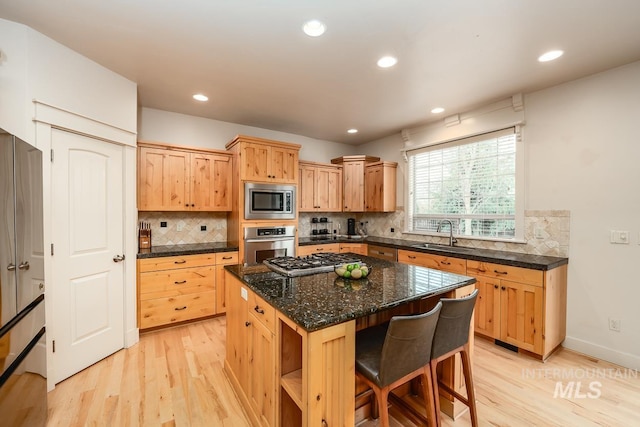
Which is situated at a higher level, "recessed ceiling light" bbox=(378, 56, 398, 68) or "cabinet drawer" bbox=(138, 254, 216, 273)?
"recessed ceiling light" bbox=(378, 56, 398, 68)

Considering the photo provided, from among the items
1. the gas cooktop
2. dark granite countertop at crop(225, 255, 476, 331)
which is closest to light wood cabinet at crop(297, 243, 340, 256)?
the gas cooktop

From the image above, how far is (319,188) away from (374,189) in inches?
36.9

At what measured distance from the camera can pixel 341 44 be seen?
→ 2092mm

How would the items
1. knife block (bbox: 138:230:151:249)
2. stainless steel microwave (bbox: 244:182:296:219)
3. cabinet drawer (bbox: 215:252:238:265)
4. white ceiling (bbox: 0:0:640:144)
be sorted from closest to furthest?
white ceiling (bbox: 0:0:640:144)
knife block (bbox: 138:230:151:249)
cabinet drawer (bbox: 215:252:238:265)
stainless steel microwave (bbox: 244:182:296:219)

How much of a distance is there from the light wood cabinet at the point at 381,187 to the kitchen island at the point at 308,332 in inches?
93.5

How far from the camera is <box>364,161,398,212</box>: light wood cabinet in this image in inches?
174

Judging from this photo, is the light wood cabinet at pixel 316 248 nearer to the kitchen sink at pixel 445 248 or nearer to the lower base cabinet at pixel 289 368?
the kitchen sink at pixel 445 248

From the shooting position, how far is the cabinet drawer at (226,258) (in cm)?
338

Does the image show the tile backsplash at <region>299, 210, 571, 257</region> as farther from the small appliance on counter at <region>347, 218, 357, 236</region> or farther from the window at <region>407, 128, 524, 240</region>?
the small appliance on counter at <region>347, 218, 357, 236</region>

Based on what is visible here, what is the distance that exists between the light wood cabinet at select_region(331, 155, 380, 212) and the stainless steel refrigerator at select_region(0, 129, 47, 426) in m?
3.83

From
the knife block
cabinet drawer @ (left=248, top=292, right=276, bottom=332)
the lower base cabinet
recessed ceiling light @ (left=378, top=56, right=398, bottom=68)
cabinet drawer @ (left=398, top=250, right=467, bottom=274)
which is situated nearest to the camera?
the lower base cabinet

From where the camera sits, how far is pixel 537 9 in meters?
1.71

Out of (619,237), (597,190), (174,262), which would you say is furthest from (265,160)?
(619,237)

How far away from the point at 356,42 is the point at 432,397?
95.3 inches
